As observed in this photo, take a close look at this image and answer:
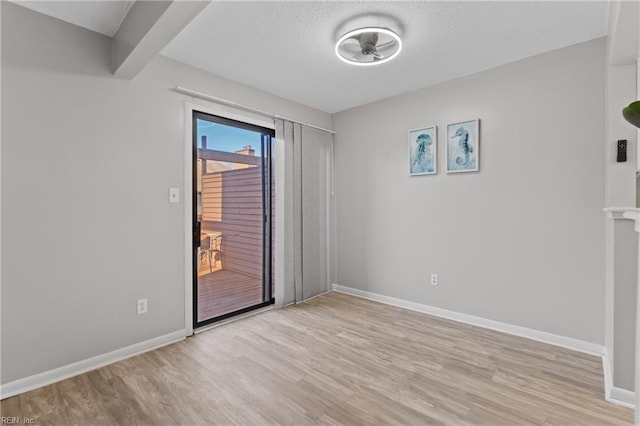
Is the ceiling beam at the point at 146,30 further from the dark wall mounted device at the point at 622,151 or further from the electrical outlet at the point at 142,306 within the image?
the dark wall mounted device at the point at 622,151

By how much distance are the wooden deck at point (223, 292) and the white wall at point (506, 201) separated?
148 centimetres

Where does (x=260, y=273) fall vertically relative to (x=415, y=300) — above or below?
above

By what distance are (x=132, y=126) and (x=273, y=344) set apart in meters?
2.15

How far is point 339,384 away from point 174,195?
204 cm

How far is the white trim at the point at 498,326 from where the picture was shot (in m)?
2.47

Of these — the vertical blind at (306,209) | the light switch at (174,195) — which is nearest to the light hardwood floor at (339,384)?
the vertical blind at (306,209)

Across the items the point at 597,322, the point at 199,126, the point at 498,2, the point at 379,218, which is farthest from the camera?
the point at 379,218

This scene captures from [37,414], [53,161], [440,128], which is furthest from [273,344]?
[440,128]

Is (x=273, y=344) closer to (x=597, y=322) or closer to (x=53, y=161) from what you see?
(x=53, y=161)

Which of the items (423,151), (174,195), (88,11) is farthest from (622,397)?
(88,11)

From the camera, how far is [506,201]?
9.29 ft

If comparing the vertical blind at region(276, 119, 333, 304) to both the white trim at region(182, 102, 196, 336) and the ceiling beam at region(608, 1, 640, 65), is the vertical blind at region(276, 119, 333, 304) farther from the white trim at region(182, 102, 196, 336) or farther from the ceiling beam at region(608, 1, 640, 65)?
the ceiling beam at region(608, 1, 640, 65)

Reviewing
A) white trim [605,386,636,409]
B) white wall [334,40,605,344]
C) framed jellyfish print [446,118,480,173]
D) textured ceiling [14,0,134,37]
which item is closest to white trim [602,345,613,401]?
white trim [605,386,636,409]

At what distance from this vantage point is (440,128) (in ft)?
10.7
